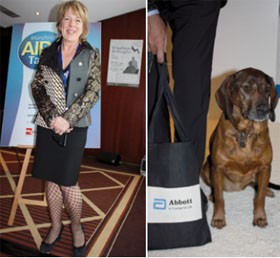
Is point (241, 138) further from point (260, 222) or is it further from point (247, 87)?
point (260, 222)

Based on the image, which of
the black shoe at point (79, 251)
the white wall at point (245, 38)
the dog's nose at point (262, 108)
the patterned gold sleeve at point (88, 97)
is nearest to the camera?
the patterned gold sleeve at point (88, 97)

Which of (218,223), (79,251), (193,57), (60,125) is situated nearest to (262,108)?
(193,57)

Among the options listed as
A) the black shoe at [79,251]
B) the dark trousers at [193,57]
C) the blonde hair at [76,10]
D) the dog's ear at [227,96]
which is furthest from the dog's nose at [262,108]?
the black shoe at [79,251]

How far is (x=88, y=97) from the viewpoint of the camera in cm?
121

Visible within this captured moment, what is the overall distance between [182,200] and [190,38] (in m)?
0.66

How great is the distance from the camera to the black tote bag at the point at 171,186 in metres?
1.21

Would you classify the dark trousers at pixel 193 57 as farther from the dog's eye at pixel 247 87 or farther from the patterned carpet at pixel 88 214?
the patterned carpet at pixel 88 214

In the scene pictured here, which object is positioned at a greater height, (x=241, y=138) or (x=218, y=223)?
(x=241, y=138)

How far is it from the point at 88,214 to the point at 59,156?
64 centimetres

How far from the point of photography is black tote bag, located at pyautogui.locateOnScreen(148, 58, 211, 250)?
47.8 inches

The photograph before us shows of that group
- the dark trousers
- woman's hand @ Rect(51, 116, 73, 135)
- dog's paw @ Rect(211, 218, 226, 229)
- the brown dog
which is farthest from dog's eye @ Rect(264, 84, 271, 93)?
woman's hand @ Rect(51, 116, 73, 135)

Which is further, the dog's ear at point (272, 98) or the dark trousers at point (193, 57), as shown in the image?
the dog's ear at point (272, 98)

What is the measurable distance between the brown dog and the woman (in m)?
0.70

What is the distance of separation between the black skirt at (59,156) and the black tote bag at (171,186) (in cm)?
31
